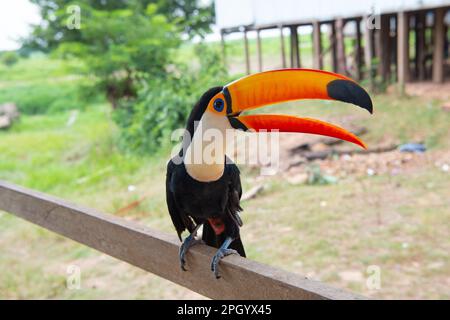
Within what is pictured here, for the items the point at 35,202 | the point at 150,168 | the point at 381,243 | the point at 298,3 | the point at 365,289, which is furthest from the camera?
the point at 298,3

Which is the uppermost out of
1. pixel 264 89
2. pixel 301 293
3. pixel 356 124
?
pixel 264 89

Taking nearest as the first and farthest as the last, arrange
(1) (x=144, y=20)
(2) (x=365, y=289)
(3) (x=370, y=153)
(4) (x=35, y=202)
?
(4) (x=35, y=202) → (2) (x=365, y=289) → (3) (x=370, y=153) → (1) (x=144, y=20)

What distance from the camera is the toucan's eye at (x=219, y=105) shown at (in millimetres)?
1730

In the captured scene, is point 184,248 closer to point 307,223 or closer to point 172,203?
point 172,203

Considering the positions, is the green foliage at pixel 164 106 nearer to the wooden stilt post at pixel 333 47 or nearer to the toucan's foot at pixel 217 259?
the wooden stilt post at pixel 333 47

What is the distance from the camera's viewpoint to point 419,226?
15.1 feet

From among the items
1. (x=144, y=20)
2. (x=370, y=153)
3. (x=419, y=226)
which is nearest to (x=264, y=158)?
(x=370, y=153)

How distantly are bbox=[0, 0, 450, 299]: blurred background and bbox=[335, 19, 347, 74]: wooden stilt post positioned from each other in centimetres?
5

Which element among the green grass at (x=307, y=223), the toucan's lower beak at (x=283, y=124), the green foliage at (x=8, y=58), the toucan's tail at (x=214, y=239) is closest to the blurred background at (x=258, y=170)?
the green grass at (x=307, y=223)

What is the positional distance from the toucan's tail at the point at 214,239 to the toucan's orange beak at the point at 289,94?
566 mm

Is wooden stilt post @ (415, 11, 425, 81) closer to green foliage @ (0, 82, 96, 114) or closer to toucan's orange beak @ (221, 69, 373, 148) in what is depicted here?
green foliage @ (0, 82, 96, 114)

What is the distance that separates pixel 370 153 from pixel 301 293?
6.10 m

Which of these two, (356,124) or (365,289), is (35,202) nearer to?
(365,289)

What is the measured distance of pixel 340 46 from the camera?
11.5 metres
